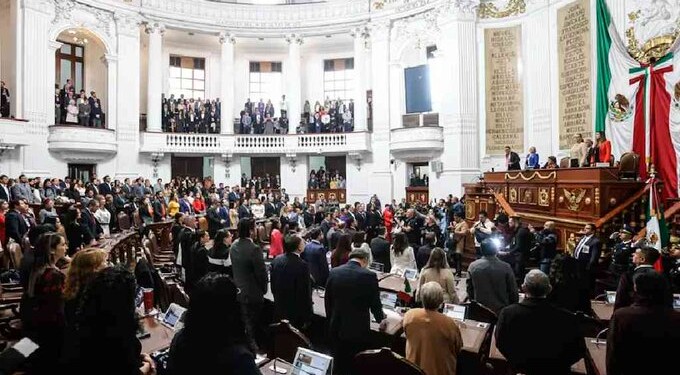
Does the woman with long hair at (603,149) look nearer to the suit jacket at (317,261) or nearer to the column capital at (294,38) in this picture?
the suit jacket at (317,261)

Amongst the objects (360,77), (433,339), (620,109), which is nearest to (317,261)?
(433,339)

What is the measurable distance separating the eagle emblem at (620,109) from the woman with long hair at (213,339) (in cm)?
1313

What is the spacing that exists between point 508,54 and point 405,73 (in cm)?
463

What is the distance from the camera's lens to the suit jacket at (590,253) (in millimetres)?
7480

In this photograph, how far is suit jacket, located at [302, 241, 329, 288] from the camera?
20.5 ft

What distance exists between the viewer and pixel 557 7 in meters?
15.7

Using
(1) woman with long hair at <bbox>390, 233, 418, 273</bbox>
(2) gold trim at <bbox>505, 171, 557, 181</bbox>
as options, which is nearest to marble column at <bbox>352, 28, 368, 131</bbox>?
(2) gold trim at <bbox>505, 171, 557, 181</bbox>

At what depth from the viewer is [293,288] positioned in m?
4.96

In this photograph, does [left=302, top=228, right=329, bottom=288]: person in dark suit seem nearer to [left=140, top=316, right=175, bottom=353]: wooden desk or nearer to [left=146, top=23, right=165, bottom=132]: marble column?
[left=140, top=316, right=175, bottom=353]: wooden desk

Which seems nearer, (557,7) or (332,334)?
(332,334)

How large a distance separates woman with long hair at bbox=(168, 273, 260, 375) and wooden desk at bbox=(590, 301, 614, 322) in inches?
163

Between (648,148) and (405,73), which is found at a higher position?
(405,73)

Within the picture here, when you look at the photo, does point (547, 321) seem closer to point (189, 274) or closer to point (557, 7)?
point (189, 274)

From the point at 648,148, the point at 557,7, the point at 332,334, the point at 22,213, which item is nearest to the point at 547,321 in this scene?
the point at 332,334
